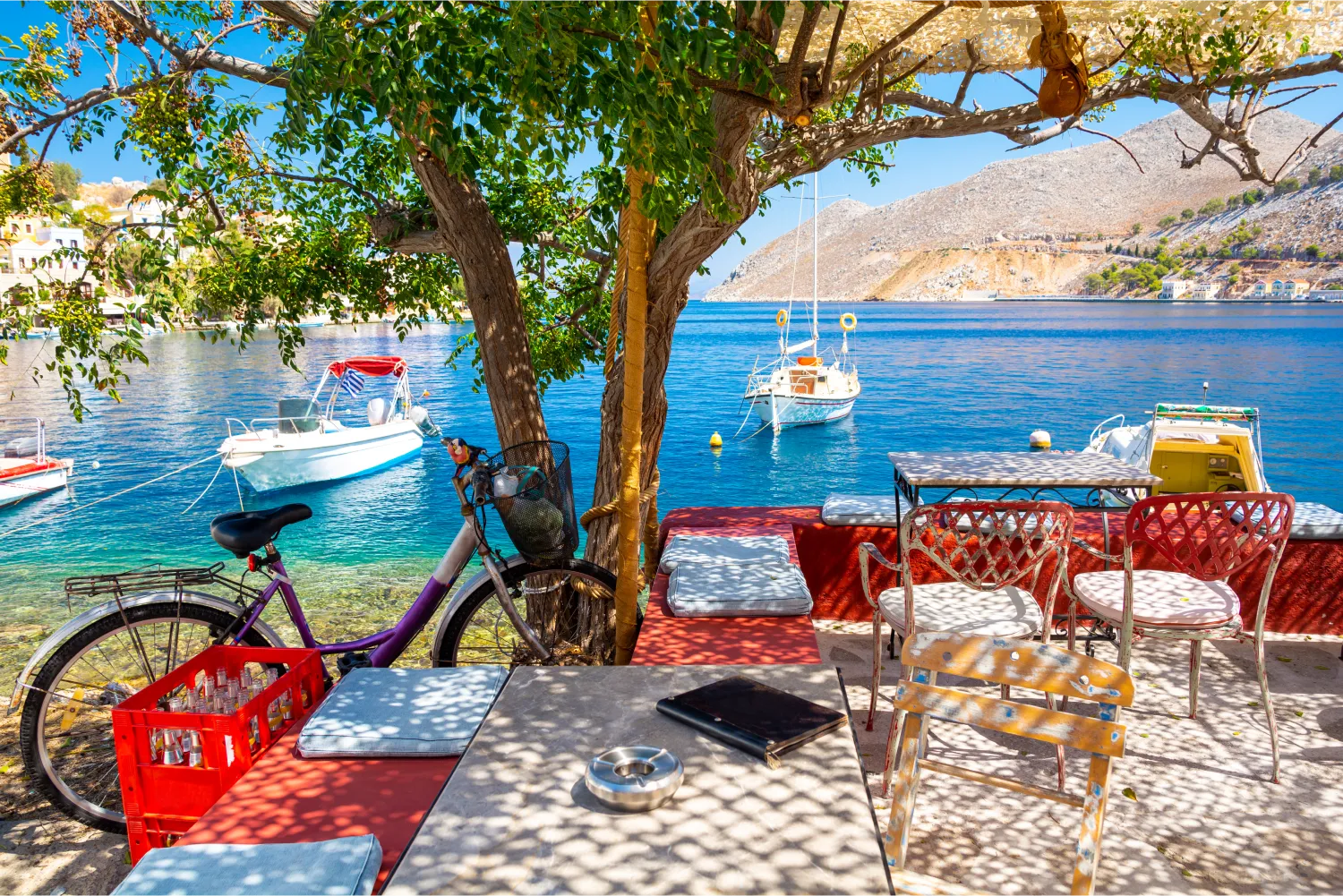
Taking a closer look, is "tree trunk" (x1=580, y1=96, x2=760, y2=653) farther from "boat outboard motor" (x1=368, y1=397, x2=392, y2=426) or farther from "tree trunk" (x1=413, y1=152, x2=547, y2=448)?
"boat outboard motor" (x1=368, y1=397, x2=392, y2=426)

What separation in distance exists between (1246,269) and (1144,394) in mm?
100041

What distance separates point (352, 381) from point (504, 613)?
813 inches

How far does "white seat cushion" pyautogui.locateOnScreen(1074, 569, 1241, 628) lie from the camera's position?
11.6ft

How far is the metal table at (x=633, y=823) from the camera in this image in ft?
4.92

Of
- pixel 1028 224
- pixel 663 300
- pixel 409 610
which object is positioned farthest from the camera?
pixel 1028 224

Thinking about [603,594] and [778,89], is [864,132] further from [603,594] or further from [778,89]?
[603,594]

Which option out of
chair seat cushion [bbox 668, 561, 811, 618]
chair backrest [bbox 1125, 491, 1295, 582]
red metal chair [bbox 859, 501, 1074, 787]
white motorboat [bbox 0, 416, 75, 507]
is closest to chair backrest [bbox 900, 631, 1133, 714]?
red metal chair [bbox 859, 501, 1074, 787]

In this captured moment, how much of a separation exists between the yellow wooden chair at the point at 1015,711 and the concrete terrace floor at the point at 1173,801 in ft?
3.89

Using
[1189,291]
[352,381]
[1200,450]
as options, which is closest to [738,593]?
[1200,450]

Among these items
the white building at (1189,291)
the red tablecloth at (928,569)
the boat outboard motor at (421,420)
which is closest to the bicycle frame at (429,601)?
the red tablecloth at (928,569)

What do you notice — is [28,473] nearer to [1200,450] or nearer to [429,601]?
[429,601]

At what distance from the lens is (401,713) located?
116 inches

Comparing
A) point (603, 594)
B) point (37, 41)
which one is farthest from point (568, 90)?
point (37, 41)

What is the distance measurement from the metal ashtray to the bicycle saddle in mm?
2205
